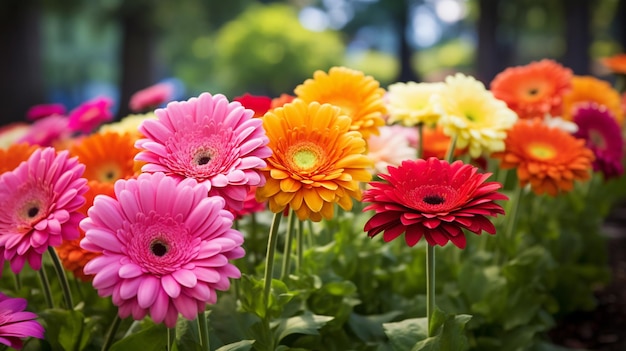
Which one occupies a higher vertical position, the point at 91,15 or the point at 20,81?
the point at 91,15

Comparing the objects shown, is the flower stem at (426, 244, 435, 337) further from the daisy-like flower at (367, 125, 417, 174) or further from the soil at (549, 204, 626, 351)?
the soil at (549, 204, 626, 351)

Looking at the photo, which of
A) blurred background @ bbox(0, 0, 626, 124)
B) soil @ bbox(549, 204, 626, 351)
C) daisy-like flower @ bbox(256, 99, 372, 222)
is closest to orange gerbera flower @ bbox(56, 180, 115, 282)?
daisy-like flower @ bbox(256, 99, 372, 222)

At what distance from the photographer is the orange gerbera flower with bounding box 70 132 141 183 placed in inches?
67.9

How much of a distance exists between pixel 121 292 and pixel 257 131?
0.34m

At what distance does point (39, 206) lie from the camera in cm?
126

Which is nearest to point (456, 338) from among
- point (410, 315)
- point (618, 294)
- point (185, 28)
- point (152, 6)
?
point (410, 315)

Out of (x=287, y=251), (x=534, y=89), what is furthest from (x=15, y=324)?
(x=534, y=89)

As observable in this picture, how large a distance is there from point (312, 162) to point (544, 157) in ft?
2.70

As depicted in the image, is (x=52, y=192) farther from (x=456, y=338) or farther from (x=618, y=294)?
(x=618, y=294)

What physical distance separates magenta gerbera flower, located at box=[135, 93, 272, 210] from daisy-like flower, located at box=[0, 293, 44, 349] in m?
0.33

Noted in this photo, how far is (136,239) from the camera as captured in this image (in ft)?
3.40

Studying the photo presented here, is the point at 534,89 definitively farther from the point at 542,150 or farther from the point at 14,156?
the point at 14,156

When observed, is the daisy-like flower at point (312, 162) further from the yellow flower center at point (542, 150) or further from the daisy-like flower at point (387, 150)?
the yellow flower center at point (542, 150)

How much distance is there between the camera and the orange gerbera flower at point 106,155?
1726mm
